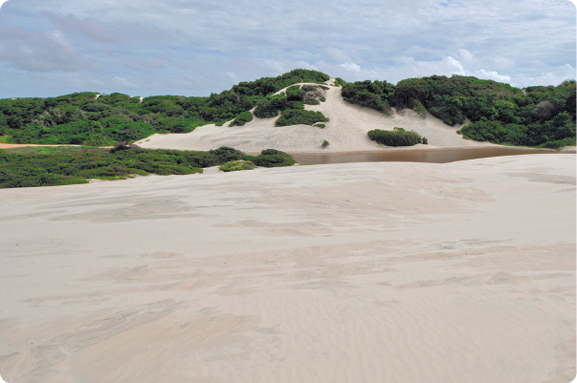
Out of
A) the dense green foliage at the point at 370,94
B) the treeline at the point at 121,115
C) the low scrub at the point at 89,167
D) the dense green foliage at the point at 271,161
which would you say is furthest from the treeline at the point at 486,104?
the low scrub at the point at 89,167

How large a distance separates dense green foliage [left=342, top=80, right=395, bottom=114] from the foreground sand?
129ft

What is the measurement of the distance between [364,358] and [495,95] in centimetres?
5480

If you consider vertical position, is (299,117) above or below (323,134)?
above

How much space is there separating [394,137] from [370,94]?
409 inches

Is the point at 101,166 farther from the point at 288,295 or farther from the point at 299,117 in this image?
the point at 299,117

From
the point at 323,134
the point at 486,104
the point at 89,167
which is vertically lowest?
the point at 89,167

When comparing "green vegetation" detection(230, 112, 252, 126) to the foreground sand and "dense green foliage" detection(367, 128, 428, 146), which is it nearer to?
"dense green foliage" detection(367, 128, 428, 146)

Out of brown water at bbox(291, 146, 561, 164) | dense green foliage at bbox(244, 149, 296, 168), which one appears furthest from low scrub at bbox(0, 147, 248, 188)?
brown water at bbox(291, 146, 561, 164)

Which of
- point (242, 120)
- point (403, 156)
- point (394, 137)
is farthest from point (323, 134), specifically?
point (242, 120)

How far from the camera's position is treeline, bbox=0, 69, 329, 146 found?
138 ft

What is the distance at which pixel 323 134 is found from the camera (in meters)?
40.1

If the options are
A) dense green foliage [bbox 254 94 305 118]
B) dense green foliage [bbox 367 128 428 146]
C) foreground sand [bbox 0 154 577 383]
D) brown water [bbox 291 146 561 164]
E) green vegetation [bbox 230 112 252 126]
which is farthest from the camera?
dense green foliage [bbox 254 94 305 118]

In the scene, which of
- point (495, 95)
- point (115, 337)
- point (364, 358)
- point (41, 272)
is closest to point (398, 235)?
point (364, 358)

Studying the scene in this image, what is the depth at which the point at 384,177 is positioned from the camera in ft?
45.8
